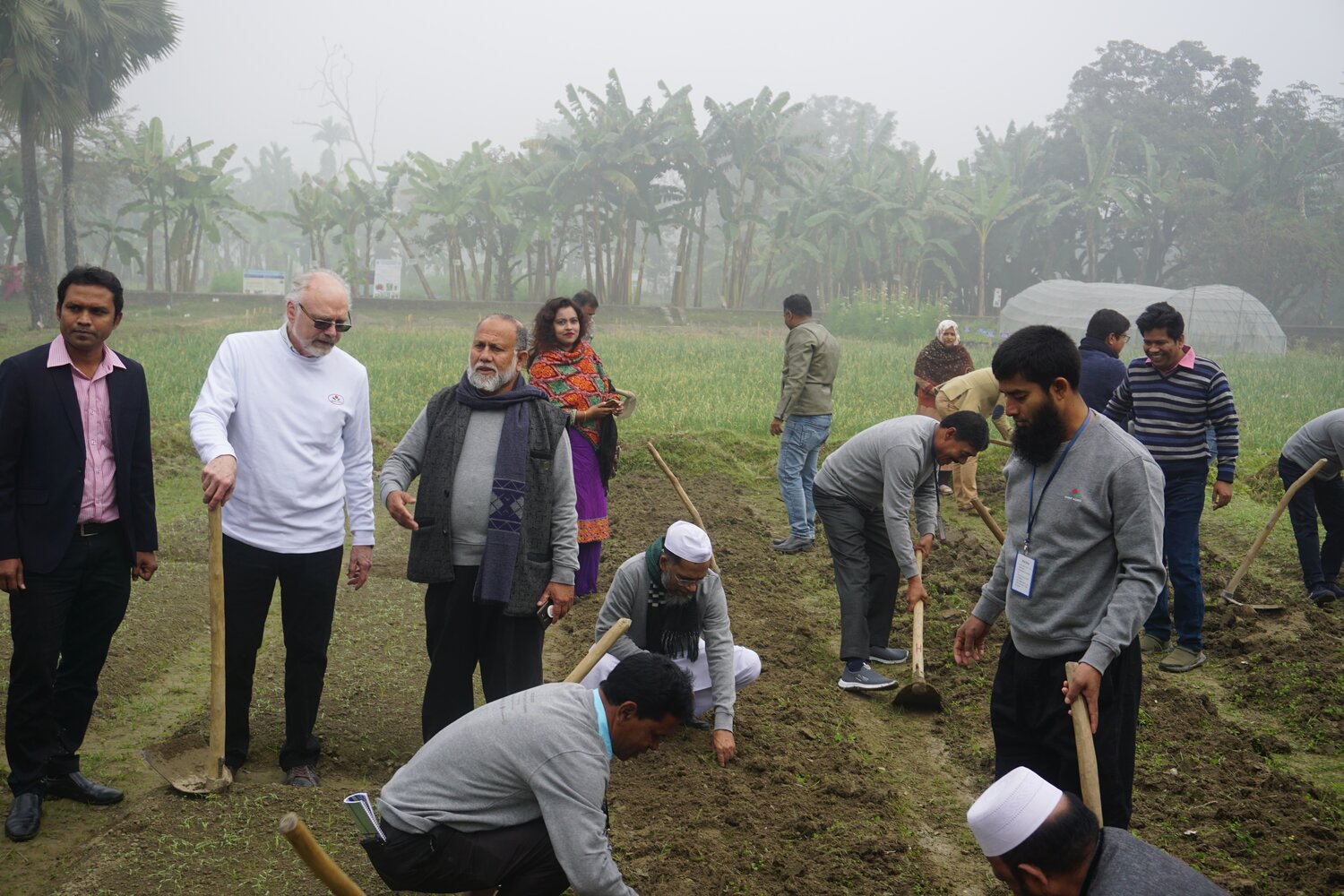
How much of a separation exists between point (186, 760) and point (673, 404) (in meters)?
10.8

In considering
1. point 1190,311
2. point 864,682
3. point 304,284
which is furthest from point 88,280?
point 1190,311

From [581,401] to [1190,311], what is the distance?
23.7m

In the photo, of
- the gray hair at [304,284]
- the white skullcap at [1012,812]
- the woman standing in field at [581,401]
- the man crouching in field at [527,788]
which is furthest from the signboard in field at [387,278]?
the white skullcap at [1012,812]

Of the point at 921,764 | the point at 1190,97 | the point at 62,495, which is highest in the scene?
the point at 1190,97

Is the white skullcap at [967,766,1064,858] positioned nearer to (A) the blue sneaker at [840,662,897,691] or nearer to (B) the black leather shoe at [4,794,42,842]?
(B) the black leather shoe at [4,794,42,842]

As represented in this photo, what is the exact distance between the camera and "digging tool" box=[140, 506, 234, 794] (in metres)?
3.89

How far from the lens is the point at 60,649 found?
3.92m

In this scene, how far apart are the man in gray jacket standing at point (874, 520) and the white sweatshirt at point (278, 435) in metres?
2.55

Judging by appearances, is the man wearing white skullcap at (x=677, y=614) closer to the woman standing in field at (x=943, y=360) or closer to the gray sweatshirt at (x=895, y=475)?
the gray sweatshirt at (x=895, y=475)

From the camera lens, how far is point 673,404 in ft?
48.0

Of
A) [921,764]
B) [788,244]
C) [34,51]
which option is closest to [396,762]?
[921,764]

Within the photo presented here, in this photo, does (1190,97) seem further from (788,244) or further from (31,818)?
(31,818)

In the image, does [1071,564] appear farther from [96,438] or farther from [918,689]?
[96,438]

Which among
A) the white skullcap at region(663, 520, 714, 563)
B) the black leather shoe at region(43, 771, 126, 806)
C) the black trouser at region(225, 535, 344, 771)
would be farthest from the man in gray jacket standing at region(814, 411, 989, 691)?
the black leather shoe at region(43, 771, 126, 806)
